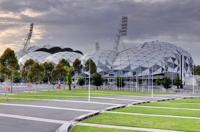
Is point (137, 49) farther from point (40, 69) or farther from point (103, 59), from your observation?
point (40, 69)

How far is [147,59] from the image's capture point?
5787 inches

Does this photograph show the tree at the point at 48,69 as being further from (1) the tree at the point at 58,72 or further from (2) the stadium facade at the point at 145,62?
(2) the stadium facade at the point at 145,62

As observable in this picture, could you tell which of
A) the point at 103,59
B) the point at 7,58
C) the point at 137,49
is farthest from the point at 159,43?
the point at 7,58

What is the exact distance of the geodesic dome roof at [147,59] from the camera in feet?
477

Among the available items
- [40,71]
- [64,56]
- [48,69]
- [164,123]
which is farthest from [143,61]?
[164,123]

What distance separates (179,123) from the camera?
20.8 meters

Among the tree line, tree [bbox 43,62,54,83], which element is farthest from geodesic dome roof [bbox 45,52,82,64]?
tree [bbox 43,62,54,83]

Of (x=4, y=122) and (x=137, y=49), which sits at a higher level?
(x=137, y=49)

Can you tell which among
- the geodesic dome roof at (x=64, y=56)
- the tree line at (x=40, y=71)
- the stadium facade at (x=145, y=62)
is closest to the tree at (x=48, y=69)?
the tree line at (x=40, y=71)

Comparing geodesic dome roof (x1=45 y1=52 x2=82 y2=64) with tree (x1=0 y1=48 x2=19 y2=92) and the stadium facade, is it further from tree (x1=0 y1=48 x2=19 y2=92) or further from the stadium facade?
tree (x1=0 y1=48 x2=19 y2=92)

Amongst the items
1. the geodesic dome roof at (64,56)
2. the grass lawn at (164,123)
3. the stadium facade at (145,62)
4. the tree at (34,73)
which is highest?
the geodesic dome roof at (64,56)

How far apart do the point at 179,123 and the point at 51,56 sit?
174 metres

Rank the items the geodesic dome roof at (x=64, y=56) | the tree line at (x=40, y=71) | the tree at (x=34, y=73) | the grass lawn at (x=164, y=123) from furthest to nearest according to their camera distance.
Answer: the geodesic dome roof at (x=64, y=56)
the tree at (x=34, y=73)
the tree line at (x=40, y=71)
the grass lawn at (x=164, y=123)

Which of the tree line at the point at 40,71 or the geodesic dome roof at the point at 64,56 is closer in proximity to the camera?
the tree line at the point at 40,71
